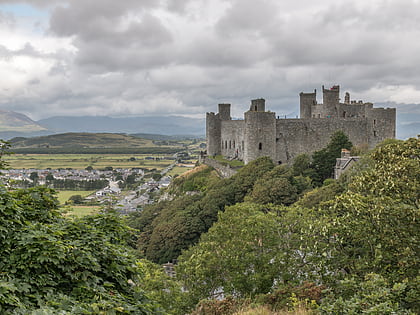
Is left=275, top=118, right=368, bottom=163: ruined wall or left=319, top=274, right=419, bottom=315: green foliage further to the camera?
left=275, top=118, right=368, bottom=163: ruined wall

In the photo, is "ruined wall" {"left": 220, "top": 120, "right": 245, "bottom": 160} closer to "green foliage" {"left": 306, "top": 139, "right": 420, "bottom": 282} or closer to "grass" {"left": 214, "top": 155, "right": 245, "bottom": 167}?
"grass" {"left": 214, "top": 155, "right": 245, "bottom": 167}

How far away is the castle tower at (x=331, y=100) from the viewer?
4534 centimetres

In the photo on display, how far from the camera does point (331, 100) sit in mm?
45531

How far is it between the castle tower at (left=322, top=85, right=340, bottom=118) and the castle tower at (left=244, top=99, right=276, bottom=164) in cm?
635

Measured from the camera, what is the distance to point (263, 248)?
57.8ft

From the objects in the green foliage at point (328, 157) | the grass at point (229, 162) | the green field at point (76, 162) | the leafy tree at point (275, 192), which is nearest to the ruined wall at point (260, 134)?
the grass at point (229, 162)

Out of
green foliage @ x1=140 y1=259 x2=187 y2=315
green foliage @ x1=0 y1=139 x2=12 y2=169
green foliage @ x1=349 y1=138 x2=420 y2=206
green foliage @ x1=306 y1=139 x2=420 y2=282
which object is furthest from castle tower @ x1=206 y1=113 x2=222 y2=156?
green foliage @ x1=0 y1=139 x2=12 y2=169

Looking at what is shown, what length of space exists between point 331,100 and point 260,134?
8855 millimetres

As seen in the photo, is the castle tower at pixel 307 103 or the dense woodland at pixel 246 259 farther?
the castle tower at pixel 307 103

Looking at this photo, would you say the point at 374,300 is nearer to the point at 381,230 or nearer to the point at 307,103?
the point at 381,230

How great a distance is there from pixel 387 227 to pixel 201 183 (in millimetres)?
39011

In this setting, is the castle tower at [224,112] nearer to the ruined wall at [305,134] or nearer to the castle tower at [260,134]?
the castle tower at [260,134]

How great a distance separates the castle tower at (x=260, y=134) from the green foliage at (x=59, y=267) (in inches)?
1322

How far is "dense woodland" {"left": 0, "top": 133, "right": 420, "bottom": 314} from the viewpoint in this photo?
8031 mm
